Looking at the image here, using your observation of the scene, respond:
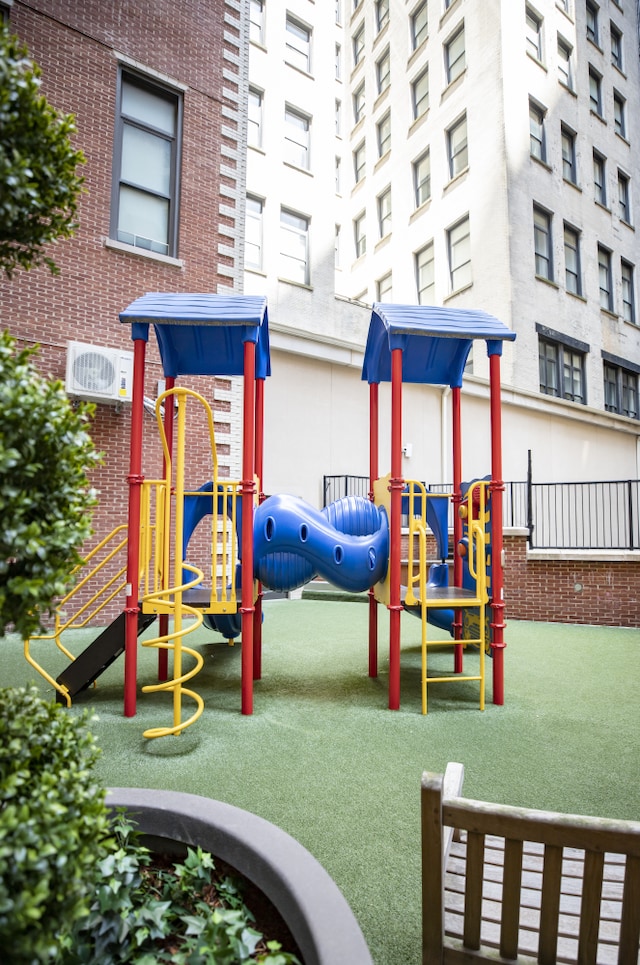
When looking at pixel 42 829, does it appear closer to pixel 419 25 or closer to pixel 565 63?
pixel 565 63

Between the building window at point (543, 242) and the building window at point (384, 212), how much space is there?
4.87 metres

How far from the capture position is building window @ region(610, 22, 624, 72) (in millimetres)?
18984

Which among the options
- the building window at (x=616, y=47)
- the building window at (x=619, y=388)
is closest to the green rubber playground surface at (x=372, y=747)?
the building window at (x=619, y=388)

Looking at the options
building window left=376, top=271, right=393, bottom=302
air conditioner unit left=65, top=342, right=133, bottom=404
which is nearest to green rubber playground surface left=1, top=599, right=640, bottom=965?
air conditioner unit left=65, top=342, right=133, bottom=404

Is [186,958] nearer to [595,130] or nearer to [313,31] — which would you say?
[313,31]

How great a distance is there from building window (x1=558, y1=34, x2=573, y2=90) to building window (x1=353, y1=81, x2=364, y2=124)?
22.1ft

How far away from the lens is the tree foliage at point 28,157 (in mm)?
1229

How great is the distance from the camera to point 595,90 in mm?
18141

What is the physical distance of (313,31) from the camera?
1490 centimetres

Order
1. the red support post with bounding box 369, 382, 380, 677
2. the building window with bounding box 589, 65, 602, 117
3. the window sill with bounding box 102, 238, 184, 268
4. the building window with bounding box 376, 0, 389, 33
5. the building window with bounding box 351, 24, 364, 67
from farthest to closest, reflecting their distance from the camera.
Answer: the building window with bounding box 351, 24, 364, 67
the building window with bounding box 376, 0, 389, 33
the building window with bounding box 589, 65, 602, 117
the window sill with bounding box 102, 238, 184, 268
the red support post with bounding box 369, 382, 380, 677

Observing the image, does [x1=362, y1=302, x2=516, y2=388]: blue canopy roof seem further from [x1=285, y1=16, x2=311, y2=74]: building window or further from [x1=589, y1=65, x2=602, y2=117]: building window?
[x1=589, y1=65, x2=602, y2=117]: building window

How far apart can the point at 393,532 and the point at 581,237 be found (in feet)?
54.2

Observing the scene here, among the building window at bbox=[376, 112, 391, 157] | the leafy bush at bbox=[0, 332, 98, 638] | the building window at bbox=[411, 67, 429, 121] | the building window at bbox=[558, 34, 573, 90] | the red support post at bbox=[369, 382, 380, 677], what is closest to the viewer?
the leafy bush at bbox=[0, 332, 98, 638]

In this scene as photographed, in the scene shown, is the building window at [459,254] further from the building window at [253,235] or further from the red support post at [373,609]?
the red support post at [373,609]
